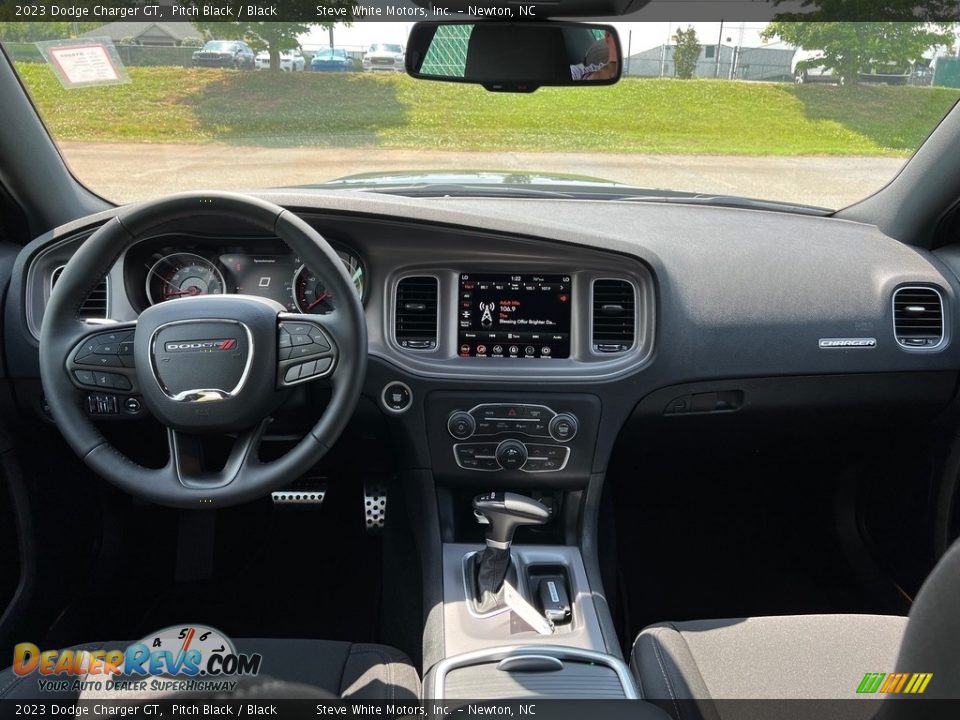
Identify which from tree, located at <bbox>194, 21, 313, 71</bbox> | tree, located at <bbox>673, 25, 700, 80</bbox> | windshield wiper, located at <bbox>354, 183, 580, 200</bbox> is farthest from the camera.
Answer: windshield wiper, located at <bbox>354, 183, 580, 200</bbox>

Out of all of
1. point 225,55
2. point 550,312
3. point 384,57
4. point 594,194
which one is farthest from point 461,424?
point 225,55

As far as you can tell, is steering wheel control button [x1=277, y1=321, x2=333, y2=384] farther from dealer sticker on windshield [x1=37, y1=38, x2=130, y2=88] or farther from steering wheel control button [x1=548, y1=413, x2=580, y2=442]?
dealer sticker on windshield [x1=37, y1=38, x2=130, y2=88]

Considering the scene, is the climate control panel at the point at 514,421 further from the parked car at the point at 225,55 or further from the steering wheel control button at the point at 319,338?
the parked car at the point at 225,55

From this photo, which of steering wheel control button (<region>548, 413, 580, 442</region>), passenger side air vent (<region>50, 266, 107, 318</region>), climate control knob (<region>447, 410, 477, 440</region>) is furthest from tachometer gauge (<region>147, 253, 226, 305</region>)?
steering wheel control button (<region>548, 413, 580, 442</region>)

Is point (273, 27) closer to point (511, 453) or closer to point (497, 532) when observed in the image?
point (511, 453)

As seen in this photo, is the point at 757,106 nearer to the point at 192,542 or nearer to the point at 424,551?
the point at 424,551

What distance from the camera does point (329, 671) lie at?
1.94m

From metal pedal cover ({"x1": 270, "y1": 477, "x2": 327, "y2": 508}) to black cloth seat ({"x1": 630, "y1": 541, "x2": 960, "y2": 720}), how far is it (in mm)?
1289

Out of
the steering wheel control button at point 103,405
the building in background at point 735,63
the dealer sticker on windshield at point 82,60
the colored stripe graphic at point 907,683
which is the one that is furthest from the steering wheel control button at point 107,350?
the building in background at point 735,63

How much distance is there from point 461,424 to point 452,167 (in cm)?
108

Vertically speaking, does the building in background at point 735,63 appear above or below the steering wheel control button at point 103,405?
above

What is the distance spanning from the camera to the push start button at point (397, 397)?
2.48m

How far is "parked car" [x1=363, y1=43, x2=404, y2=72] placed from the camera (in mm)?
2426

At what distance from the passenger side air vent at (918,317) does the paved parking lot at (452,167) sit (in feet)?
1.65
